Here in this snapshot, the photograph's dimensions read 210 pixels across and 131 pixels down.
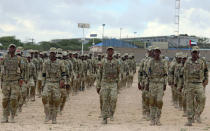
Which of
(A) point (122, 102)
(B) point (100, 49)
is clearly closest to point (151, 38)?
(B) point (100, 49)

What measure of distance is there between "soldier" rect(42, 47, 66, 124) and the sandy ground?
0.50 meters

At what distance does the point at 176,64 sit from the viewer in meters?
14.5

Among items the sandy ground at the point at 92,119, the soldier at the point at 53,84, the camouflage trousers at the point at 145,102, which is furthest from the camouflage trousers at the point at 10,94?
the camouflage trousers at the point at 145,102

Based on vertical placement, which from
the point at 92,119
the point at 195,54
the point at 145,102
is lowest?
the point at 92,119

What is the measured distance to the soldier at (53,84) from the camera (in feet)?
35.8

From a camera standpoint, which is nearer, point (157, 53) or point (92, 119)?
point (157, 53)

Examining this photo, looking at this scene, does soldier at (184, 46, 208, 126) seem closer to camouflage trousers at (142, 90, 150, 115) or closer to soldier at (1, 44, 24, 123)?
camouflage trousers at (142, 90, 150, 115)

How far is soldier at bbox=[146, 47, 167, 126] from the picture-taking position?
10.5 meters

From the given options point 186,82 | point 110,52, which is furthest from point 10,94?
point 186,82

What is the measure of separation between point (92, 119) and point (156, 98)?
283 centimetres

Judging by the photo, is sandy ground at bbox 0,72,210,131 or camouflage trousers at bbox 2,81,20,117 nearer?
sandy ground at bbox 0,72,210,131

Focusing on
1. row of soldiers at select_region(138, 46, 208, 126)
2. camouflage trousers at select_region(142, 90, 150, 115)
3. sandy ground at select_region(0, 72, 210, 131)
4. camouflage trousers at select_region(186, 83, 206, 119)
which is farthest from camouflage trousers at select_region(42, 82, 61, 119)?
camouflage trousers at select_region(186, 83, 206, 119)

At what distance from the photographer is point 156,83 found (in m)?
10.6

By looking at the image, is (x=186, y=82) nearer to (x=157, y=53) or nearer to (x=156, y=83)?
(x=156, y=83)
